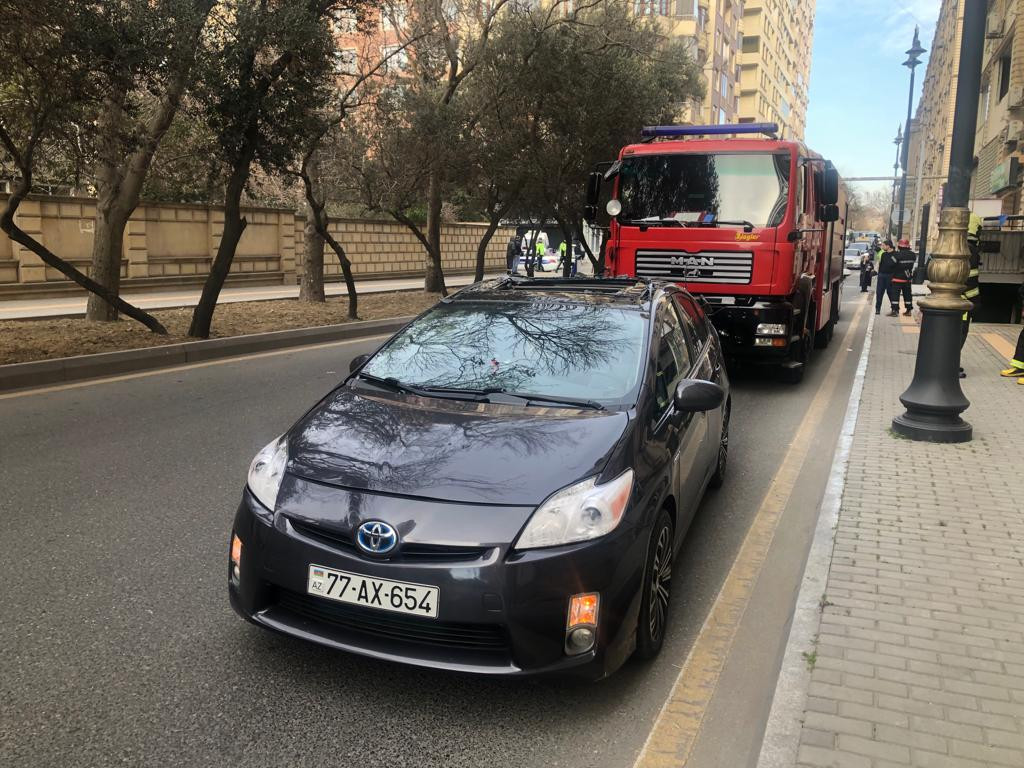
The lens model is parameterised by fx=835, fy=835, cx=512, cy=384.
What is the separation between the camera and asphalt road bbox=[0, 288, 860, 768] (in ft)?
9.41

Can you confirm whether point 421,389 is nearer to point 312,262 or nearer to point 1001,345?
point 1001,345

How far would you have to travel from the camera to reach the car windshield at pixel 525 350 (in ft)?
13.4

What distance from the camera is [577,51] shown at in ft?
67.4

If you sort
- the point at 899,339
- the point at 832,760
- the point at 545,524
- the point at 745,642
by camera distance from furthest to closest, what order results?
the point at 899,339, the point at 745,642, the point at 545,524, the point at 832,760

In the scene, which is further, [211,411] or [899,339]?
[899,339]

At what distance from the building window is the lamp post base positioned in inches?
891

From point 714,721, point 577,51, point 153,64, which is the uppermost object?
point 577,51

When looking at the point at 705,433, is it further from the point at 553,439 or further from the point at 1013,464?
the point at 1013,464

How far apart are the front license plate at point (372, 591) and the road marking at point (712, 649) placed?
2.98 ft

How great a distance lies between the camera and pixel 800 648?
11.2ft

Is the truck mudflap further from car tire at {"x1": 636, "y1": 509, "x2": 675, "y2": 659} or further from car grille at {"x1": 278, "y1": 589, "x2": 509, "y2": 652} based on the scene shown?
car grille at {"x1": 278, "y1": 589, "x2": 509, "y2": 652}

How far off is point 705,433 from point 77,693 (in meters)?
3.34

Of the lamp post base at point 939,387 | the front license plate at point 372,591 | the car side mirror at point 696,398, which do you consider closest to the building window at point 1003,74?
the lamp post base at point 939,387

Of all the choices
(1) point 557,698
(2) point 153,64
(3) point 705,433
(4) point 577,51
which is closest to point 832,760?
(1) point 557,698
